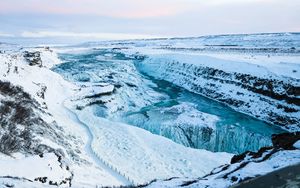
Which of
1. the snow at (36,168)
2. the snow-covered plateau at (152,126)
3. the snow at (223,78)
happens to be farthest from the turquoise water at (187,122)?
the snow at (36,168)

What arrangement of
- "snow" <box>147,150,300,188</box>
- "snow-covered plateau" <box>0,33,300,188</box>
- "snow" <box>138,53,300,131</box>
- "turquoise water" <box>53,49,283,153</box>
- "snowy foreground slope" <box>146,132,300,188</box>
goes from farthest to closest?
"snow" <box>138,53,300,131</box> < "turquoise water" <box>53,49,283,153</box> < "snow-covered plateau" <box>0,33,300,188</box> < "snow" <box>147,150,300,188</box> < "snowy foreground slope" <box>146,132,300,188</box>

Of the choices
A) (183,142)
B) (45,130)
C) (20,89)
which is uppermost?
(20,89)

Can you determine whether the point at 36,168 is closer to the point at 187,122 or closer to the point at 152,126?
the point at 152,126

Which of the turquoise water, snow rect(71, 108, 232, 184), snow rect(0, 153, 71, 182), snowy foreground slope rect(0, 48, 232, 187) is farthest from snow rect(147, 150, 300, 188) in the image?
the turquoise water

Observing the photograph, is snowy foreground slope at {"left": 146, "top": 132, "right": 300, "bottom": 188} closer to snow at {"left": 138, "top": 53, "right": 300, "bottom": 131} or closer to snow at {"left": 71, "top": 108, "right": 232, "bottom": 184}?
snow at {"left": 71, "top": 108, "right": 232, "bottom": 184}

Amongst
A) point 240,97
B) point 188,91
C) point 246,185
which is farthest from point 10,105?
point 188,91

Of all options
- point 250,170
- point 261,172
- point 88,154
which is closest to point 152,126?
point 88,154

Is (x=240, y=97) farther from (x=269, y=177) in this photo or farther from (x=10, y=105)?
(x=269, y=177)
